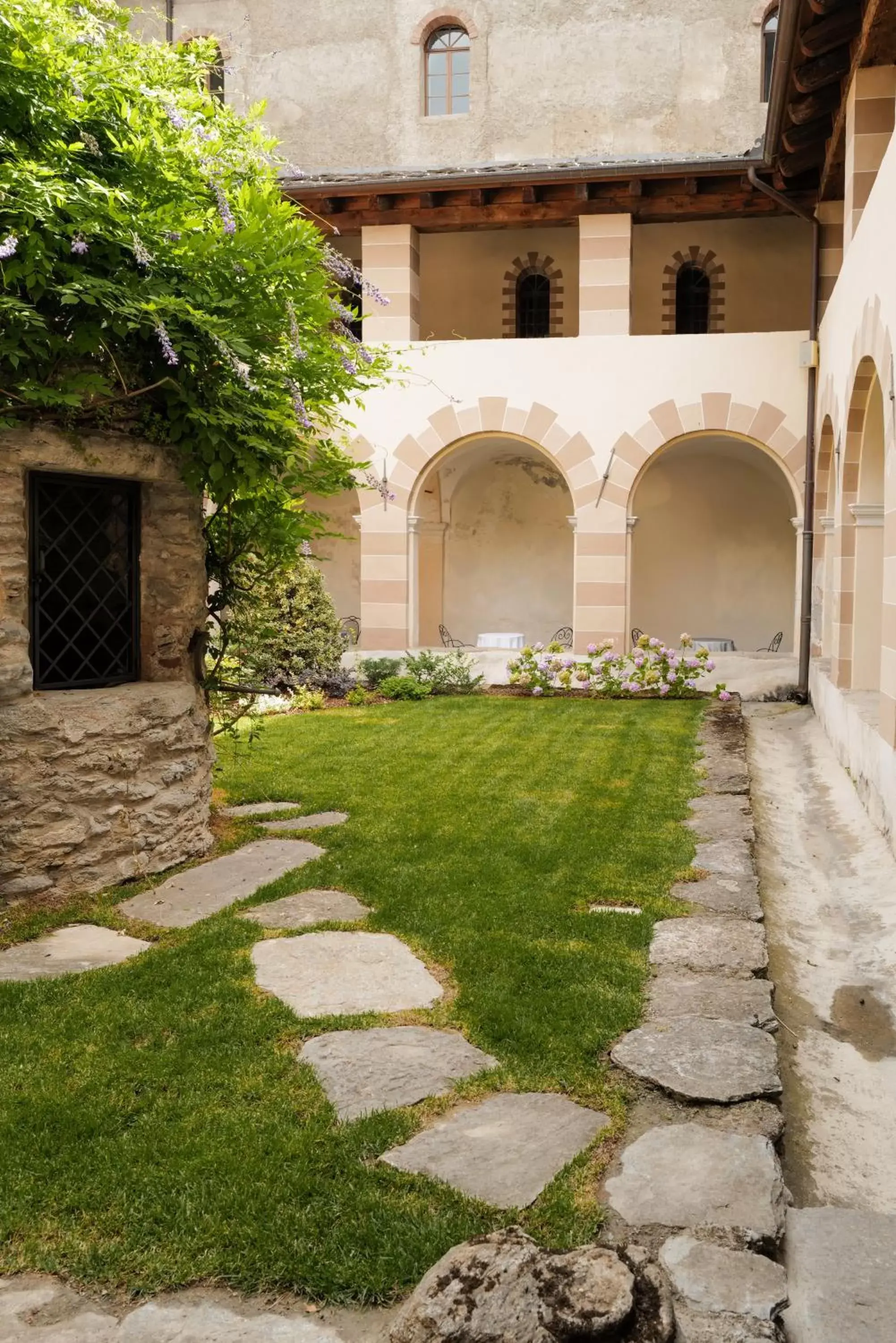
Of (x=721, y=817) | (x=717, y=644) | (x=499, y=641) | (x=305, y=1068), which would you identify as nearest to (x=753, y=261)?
(x=717, y=644)

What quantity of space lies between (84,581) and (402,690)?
22.9ft

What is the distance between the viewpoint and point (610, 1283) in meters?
2.11

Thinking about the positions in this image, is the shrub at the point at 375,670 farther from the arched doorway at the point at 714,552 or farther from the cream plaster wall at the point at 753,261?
the cream plaster wall at the point at 753,261

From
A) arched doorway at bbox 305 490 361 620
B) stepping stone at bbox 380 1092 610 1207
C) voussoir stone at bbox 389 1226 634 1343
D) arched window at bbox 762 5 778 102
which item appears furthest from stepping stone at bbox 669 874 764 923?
arched window at bbox 762 5 778 102

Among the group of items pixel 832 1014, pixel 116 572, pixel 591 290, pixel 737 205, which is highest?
pixel 737 205

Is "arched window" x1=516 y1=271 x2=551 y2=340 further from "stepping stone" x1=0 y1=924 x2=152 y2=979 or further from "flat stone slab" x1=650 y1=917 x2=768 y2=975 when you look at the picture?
"stepping stone" x1=0 y1=924 x2=152 y2=979

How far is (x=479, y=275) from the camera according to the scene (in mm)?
16156

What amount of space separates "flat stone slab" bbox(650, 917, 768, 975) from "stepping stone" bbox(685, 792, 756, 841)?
153cm

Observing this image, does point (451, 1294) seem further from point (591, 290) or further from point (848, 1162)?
point (591, 290)

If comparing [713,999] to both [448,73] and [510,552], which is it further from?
[448,73]

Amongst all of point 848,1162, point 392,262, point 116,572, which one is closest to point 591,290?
point 392,262

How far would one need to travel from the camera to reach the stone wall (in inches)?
192

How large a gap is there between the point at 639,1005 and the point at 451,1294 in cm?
183

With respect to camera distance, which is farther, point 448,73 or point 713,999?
point 448,73
